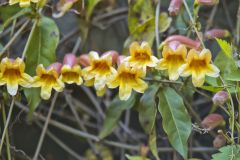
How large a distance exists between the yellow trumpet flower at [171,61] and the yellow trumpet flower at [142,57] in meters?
0.02

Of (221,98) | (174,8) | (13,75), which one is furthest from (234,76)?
(13,75)

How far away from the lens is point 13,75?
4.01ft

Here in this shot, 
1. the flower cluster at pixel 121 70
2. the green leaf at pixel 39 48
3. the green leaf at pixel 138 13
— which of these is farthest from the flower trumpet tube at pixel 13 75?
the green leaf at pixel 138 13

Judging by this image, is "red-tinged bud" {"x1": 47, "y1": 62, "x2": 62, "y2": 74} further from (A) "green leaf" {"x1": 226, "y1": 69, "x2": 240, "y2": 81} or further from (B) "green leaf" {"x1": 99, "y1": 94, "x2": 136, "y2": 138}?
(A) "green leaf" {"x1": 226, "y1": 69, "x2": 240, "y2": 81}

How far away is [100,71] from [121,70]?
63 millimetres

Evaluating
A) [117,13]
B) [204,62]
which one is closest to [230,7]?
[117,13]

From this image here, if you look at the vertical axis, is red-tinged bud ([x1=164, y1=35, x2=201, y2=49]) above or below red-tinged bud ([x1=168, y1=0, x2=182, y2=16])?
below

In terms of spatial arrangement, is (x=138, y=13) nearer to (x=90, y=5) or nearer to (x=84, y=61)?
(x=90, y=5)

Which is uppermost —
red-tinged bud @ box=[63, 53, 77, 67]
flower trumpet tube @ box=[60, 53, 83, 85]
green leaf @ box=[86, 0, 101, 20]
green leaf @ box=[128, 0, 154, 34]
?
green leaf @ box=[86, 0, 101, 20]

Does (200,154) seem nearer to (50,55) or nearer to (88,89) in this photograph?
(88,89)

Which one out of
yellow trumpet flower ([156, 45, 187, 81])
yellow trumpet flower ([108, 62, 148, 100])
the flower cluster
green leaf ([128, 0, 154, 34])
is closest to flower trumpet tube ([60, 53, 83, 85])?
the flower cluster

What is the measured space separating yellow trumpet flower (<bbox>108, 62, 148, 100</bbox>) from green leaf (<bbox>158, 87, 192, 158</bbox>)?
0.34ft

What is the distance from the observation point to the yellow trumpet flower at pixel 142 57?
1.19 meters

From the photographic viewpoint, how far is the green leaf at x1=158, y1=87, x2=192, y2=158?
1.23 meters
